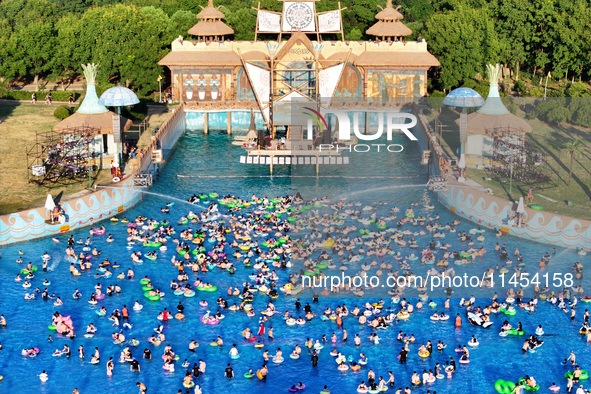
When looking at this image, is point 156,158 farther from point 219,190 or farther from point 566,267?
point 566,267

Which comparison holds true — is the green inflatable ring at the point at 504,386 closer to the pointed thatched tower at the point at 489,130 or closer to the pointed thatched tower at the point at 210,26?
the pointed thatched tower at the point at 489,130

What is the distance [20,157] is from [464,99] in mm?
42507

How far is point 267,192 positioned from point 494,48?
135 ft

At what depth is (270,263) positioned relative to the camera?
67250 mm

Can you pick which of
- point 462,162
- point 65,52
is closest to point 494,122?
point 462,162

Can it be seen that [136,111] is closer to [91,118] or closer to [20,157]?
[91,118]

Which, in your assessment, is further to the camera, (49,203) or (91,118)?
(91,118)

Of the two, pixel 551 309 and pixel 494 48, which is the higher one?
pixel 494 48

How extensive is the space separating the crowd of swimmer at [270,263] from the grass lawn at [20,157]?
24.8 ft

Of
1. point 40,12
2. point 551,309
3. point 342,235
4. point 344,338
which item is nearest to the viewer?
point 344,338

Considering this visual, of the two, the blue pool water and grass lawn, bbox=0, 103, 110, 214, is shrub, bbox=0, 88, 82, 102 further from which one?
the blue pool water

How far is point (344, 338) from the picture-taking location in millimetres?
56594

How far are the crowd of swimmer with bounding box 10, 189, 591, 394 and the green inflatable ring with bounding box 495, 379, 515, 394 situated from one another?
3.02 ft

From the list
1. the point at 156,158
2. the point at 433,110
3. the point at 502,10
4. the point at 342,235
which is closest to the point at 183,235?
the point at 342,235
